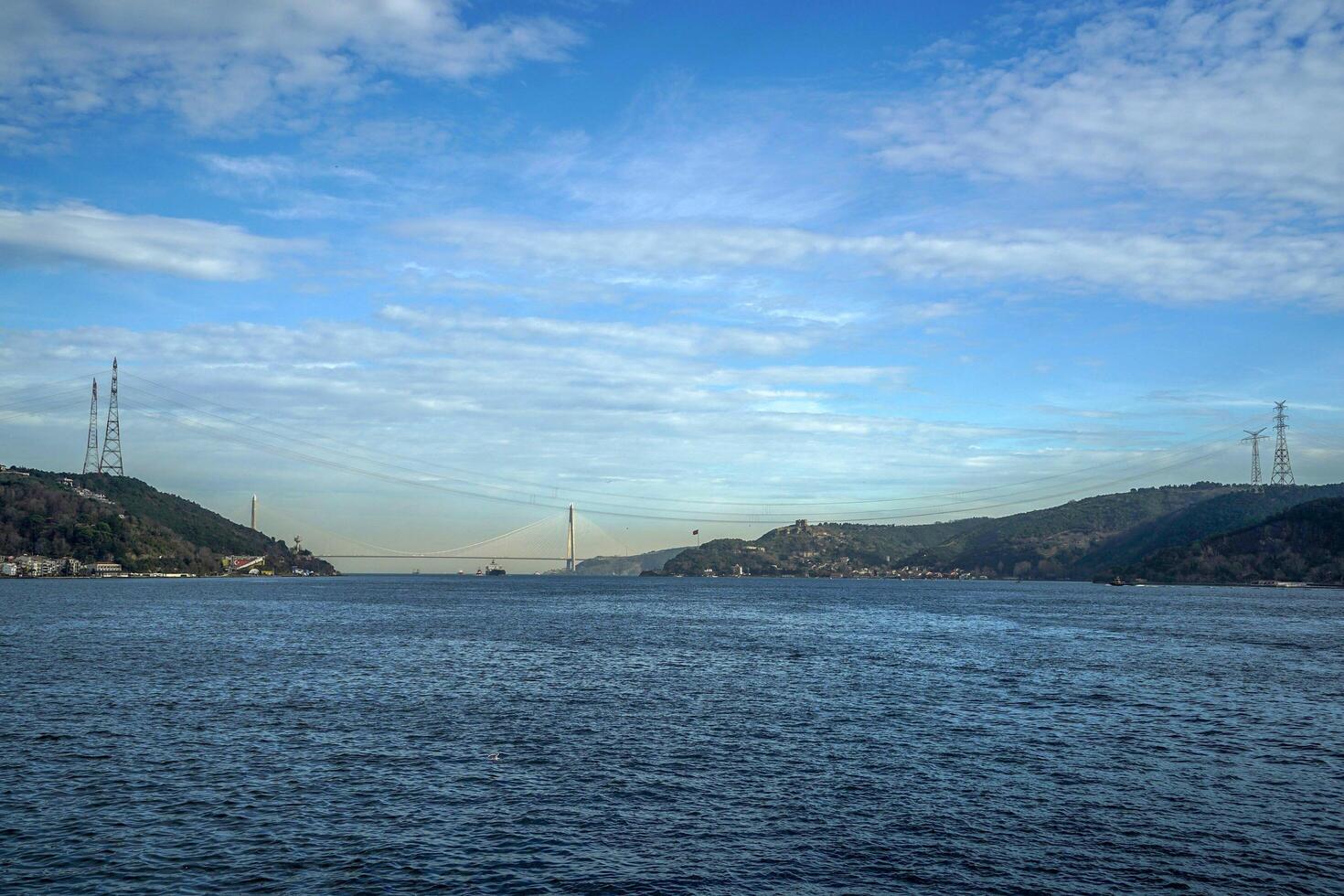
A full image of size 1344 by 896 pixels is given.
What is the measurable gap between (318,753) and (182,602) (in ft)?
444

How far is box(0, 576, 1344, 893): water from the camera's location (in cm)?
2561

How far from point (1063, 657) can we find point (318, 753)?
65801 millimetres

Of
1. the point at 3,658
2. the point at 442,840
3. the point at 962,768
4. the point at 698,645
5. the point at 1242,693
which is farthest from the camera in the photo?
the point at 698,645

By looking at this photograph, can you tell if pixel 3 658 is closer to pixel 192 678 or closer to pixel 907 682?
pixel 192 678

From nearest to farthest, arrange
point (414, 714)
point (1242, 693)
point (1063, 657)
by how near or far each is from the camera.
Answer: point (414, 714) → point (1242, 693) → point (1063, 657)

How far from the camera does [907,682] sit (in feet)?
204

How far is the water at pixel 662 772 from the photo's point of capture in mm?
25609

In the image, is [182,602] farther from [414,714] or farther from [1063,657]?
[1063,657]

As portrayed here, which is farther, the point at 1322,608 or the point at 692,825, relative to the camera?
the point at 1322,608

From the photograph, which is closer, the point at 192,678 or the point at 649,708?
the point at 649,708

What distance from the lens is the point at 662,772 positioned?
118ft

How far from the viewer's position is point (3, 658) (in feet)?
229

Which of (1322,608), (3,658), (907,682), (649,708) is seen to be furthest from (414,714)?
(1322,608)

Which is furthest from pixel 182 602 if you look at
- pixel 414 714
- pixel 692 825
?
pixel 692 825
